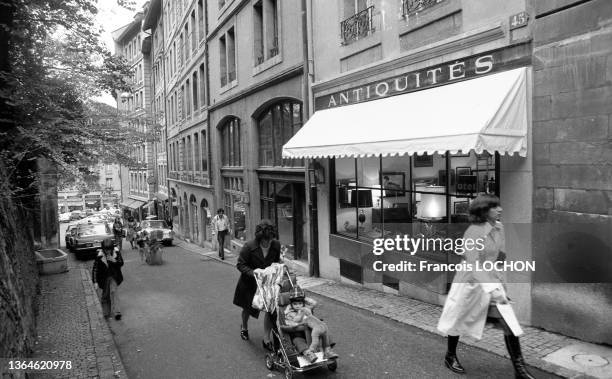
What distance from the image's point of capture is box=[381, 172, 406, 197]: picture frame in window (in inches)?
336

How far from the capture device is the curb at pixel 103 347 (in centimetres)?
555

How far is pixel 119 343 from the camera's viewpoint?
6.95m

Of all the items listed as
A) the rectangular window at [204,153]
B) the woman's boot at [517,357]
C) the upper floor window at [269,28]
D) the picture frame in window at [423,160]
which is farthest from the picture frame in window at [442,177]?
the rectangular window at [204,153]

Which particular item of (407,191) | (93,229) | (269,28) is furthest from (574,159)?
(93,229)

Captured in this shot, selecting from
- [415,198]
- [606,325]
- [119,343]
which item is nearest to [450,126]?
[415,198]

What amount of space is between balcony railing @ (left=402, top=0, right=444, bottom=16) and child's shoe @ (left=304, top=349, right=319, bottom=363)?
5872mm

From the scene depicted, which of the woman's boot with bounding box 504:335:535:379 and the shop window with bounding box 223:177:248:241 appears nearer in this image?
the woman's boot with bounding box 504:335:535:379

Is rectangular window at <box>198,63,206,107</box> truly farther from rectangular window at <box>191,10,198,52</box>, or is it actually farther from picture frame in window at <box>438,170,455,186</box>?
picture frame in window at <box>438,170,455,186</box>

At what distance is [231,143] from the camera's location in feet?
65.5

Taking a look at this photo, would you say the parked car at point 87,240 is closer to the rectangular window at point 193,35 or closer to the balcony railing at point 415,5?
the rectangular window at point 193,35

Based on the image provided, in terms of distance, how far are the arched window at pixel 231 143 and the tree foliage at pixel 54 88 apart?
6.13 meters

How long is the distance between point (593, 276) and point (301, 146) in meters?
5.76

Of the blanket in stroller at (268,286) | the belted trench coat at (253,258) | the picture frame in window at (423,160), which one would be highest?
the picture frame in window at (423,160)

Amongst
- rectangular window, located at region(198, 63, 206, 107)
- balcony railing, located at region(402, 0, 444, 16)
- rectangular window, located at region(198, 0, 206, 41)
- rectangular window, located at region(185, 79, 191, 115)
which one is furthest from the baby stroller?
rectangular window, located at region(185, 79, 191, 115)
